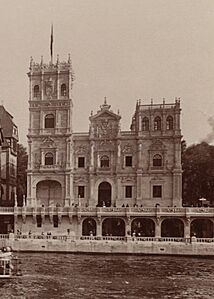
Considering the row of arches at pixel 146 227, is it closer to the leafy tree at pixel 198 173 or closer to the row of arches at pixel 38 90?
the leafy tree at pixel 198 173

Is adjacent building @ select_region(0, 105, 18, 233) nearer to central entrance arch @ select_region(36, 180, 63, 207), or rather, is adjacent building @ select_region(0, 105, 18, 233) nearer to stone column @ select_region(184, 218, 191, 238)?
central entrance arch @ select_region(36, 180, 63, 207)

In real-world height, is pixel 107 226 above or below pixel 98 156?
below

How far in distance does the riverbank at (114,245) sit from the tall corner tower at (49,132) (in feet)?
21.4

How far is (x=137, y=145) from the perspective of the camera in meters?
39.5

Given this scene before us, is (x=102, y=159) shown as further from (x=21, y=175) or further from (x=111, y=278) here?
(x=111, y=278)

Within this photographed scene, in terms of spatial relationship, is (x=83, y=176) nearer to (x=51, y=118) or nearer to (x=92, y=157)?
(x=92, y=157)

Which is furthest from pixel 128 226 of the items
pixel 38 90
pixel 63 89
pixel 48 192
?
pixel 38 90

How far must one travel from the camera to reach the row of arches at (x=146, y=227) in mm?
38625

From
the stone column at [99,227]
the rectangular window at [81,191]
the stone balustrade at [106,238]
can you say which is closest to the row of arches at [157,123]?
the rectangular window at [81,191]

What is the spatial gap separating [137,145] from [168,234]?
669 cm

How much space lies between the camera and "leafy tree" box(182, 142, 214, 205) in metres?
41.2

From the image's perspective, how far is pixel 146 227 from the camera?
39844 millimetres

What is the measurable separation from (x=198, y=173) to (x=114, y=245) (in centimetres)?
1229

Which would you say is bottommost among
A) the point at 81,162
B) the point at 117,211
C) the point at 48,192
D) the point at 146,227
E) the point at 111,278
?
the point at 111,278
